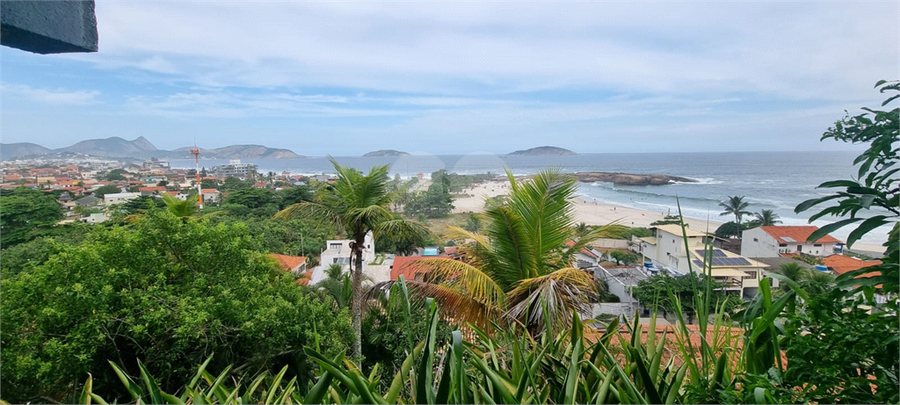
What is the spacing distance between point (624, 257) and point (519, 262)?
886 cm

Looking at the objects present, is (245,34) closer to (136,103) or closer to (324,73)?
(324,73)

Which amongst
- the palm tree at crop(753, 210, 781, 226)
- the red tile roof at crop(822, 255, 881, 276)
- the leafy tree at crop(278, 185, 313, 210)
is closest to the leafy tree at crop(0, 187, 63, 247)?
the red tile roof at crop(822, 255, 881, 276)

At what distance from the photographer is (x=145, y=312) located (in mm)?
2957

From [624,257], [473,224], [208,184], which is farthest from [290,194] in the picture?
[624,257]

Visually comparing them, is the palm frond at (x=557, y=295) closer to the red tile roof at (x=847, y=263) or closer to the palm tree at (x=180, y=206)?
the red tile roof at (x=847, y=263)

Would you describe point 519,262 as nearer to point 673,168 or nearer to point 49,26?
point 49,26

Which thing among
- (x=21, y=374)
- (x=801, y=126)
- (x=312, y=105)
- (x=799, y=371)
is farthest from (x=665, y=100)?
(x=21, y=374)

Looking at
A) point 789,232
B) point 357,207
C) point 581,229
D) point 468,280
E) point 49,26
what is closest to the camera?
point 49,26

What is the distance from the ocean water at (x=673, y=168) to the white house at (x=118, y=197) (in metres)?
0.54

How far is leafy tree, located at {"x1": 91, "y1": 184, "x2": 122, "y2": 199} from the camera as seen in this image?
10.8 feet

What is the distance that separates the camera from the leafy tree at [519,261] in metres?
1.99

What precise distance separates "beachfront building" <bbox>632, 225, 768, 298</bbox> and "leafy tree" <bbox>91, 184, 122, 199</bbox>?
13.2 feet

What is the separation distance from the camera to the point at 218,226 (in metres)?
3.65

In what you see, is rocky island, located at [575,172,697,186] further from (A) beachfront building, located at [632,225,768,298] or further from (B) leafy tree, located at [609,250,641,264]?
(B) leafy tree, located at [609,250,641,264]
